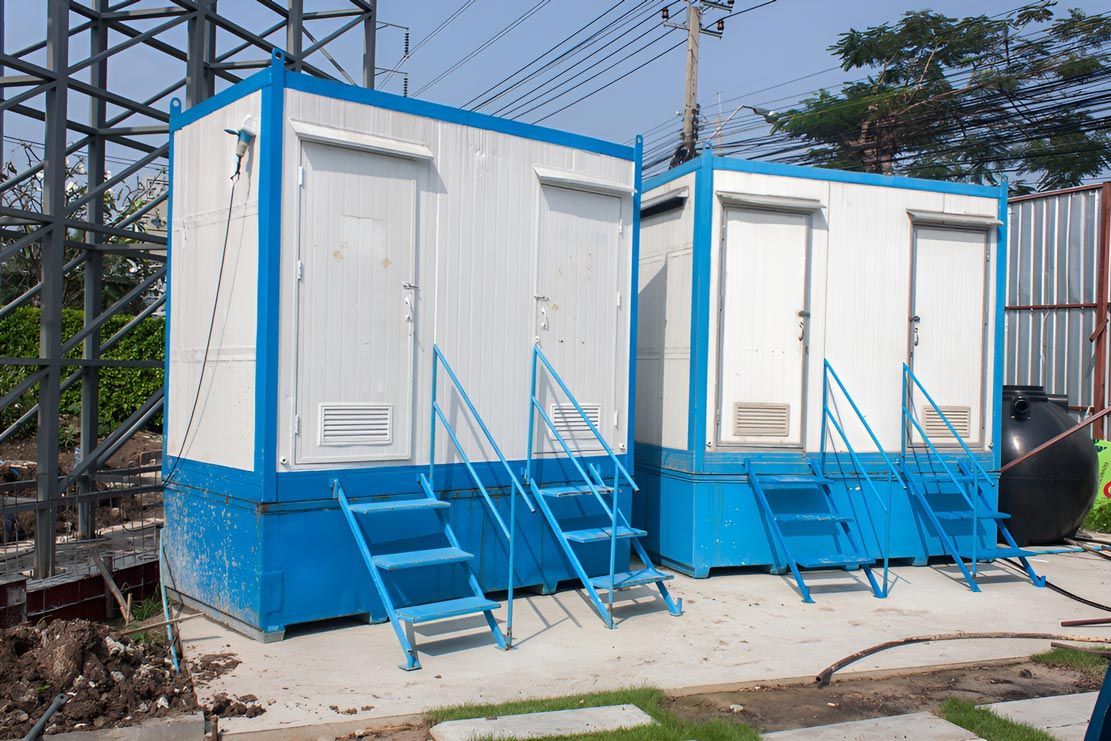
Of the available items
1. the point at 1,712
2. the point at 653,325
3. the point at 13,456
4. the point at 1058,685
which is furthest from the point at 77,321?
the point at 1058,685

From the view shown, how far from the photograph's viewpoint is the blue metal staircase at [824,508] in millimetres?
8180

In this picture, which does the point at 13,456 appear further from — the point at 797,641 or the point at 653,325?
the point at 797,641

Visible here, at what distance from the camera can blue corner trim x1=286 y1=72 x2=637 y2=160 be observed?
636 centimetres

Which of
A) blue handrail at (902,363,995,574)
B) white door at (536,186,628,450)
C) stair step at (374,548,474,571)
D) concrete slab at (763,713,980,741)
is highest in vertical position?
white door at (536,186,628,450)

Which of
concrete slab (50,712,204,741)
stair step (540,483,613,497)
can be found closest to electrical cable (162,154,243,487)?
stair step (540,483,613,497)

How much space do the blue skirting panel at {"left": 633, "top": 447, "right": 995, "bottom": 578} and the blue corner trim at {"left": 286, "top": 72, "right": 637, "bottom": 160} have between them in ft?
9.47

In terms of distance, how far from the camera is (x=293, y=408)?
20.5 ft

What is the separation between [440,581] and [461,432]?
110cm

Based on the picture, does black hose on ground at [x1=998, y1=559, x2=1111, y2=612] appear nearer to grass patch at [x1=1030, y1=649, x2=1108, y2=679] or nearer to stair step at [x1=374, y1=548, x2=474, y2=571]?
grass patch at [x1=1030, y1=649, x2=1108, y2=679]

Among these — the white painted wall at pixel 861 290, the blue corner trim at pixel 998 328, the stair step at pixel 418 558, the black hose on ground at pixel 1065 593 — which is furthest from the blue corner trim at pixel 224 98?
the black hose on ground at pixel 1065 593

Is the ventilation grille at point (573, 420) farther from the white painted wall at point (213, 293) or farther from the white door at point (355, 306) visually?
the white painted wall at point (213, 293)

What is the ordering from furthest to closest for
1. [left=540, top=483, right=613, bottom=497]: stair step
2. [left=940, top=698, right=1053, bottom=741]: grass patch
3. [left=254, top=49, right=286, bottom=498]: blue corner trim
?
[left=540, top=483, right=613, bottom=497]: stair step < [left=254, top=49, right=286, bottom=498]: blue corner trim < [left=940, top=698, right=1053, bottom=741]: grass patch

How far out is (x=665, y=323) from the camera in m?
9.09

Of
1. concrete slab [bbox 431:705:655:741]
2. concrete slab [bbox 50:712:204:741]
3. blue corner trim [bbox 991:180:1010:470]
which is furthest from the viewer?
blue corner trim [bbox 991:180:1010:470]
